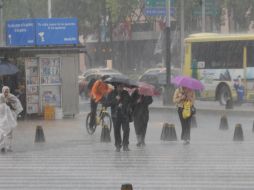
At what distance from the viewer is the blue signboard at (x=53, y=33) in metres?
29.8

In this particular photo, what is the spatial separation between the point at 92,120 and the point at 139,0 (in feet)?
132

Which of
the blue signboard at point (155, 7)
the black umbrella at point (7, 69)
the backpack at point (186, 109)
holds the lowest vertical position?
the backpack at point (186, 109)

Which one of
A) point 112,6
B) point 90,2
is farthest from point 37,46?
point 90,2

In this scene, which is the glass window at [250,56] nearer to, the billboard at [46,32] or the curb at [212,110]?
the curb at [212,110]

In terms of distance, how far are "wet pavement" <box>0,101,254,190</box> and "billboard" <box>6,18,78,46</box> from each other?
5.38 m

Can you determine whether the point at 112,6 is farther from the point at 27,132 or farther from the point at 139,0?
the point at 27,132

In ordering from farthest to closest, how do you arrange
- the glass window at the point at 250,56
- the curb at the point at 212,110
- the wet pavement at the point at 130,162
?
the glass window at the point at 250,56 < the curb at the point at 212,110 < the wet pavement at the point at 130,162

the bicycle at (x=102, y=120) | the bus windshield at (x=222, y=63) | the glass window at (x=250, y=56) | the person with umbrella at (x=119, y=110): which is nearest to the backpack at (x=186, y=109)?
the person with umbrella at (x=119, y=110)

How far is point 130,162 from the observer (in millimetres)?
16828

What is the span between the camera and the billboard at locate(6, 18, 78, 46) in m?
29.8

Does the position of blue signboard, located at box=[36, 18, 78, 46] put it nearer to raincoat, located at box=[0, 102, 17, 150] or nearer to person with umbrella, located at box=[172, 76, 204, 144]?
person with umbrella, located at box=[172, 76, 204, 144]

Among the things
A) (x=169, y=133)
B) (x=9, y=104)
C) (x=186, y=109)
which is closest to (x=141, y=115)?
(x=186, y=109)

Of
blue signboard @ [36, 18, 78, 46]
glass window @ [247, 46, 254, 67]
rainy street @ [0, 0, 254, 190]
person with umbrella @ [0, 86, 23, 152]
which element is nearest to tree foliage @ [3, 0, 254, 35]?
rainy street @ [0, 0, 254, 190]

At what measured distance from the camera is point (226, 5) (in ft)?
198
